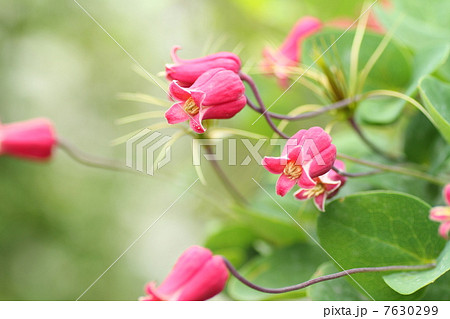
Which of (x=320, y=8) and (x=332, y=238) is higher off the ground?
(x=320, y=8)

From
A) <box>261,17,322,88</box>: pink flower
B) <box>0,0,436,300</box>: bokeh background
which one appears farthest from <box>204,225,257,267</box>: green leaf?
<box>261,17,322,88</box>: pink flower

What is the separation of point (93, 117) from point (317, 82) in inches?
35.5

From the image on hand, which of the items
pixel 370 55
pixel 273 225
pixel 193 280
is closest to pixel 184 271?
pixel 193 280

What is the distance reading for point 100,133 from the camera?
0.94 m

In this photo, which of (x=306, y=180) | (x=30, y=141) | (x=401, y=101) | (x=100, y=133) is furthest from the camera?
(x=100, y=133)

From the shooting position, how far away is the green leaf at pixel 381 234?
0.32 meters

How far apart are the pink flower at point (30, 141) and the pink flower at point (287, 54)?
0.74 feet

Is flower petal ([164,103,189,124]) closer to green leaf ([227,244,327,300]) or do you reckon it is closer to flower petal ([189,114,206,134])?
flower petal ([189,114,206,134])

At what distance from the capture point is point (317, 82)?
1.38ft

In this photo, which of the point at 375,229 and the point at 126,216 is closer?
the point at 375,229

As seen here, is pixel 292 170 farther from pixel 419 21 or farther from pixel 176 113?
pixel 419 21

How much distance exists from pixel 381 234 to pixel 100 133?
0.70 metres
